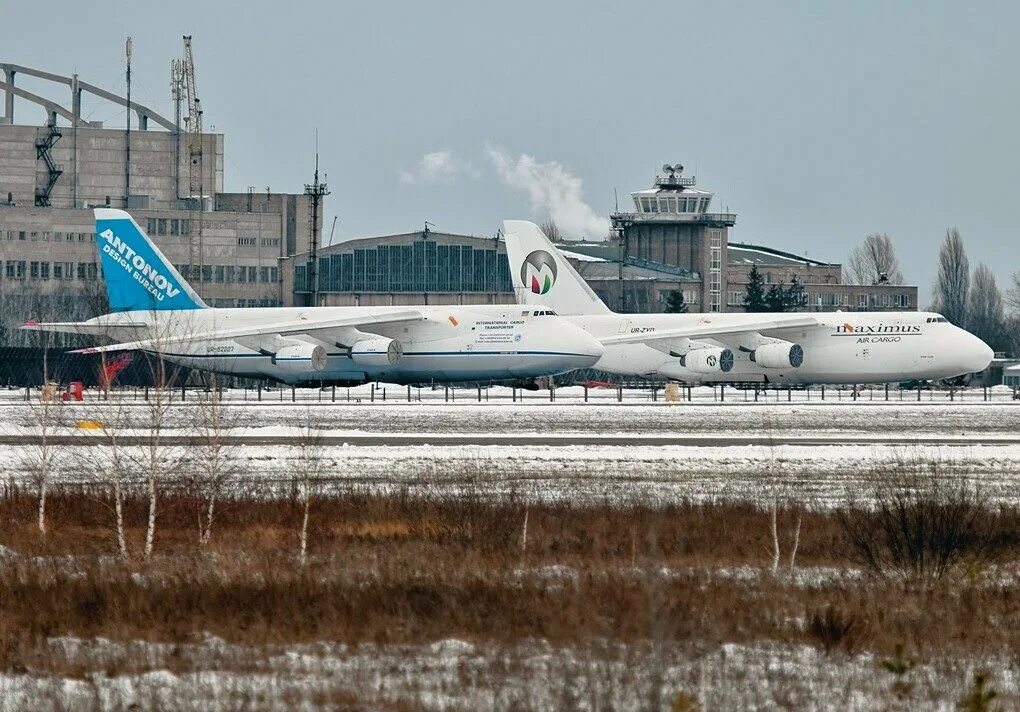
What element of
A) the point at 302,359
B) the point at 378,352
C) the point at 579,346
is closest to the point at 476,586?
the point at 579,346

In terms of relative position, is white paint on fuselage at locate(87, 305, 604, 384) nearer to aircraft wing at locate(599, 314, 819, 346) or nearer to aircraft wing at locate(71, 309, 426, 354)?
aircraft wing at locate(71, 309, 426, 354)

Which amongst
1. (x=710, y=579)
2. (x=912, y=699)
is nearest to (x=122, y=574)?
(x=710, y=579)

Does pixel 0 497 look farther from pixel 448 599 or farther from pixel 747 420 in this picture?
pixel 747 420

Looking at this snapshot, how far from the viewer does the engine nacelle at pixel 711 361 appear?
5656cm

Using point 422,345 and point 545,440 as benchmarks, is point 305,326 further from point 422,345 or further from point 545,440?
point 545,440

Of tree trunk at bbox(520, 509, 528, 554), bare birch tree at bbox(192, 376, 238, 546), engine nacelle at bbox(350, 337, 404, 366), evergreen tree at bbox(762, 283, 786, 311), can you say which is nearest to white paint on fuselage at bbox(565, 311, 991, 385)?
engine nacelle at bbox(350, 337, 404, 366)

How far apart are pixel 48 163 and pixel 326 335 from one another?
5838cm

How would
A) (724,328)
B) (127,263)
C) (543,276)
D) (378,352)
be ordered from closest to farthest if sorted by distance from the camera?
1. (378,352)
2. (724,328)
3. (127,263)
4. (543,276)

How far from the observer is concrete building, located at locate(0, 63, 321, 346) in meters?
99.4

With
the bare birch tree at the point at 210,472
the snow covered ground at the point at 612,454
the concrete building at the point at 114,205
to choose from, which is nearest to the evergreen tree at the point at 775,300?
the concrete building at the point at 114,205

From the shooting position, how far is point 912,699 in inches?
350

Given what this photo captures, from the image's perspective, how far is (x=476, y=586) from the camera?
12.5 metres

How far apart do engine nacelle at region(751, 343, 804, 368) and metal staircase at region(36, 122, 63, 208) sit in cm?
6836

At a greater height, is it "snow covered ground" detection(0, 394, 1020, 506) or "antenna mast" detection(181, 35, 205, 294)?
"antenna mast" detection(181, 35, 205, 294)
